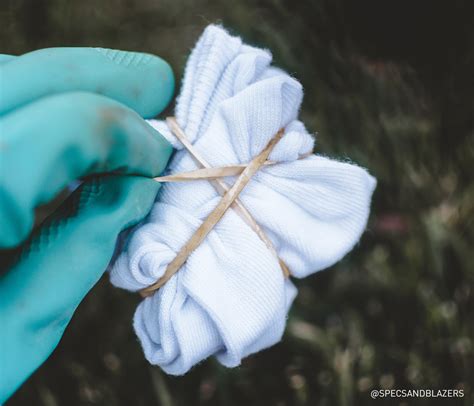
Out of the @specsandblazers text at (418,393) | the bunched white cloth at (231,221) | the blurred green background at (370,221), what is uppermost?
the bunched white cloth at (231,221)

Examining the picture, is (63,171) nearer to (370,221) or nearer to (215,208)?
(215,208)

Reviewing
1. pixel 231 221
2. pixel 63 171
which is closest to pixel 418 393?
pixel 231 221

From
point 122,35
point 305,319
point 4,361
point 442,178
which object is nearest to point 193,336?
point 4,361

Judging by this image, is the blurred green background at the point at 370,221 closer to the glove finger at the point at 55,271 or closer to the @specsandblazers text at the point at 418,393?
the @specsandblazers text at the point at 418,393

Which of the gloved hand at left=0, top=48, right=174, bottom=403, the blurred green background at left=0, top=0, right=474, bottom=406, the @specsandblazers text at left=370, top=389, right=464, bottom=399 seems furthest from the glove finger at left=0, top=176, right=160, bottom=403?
the @specsandblazers text at left=370, top=389, right=464, bottom=399

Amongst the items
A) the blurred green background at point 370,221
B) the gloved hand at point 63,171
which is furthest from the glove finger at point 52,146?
the blurred green background at point 370,221

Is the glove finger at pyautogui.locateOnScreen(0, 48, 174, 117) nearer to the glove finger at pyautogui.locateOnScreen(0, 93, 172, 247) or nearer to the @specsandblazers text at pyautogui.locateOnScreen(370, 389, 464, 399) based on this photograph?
the glove finger at pyautogui.locateOnScreen(0, 93, 172, 247)
